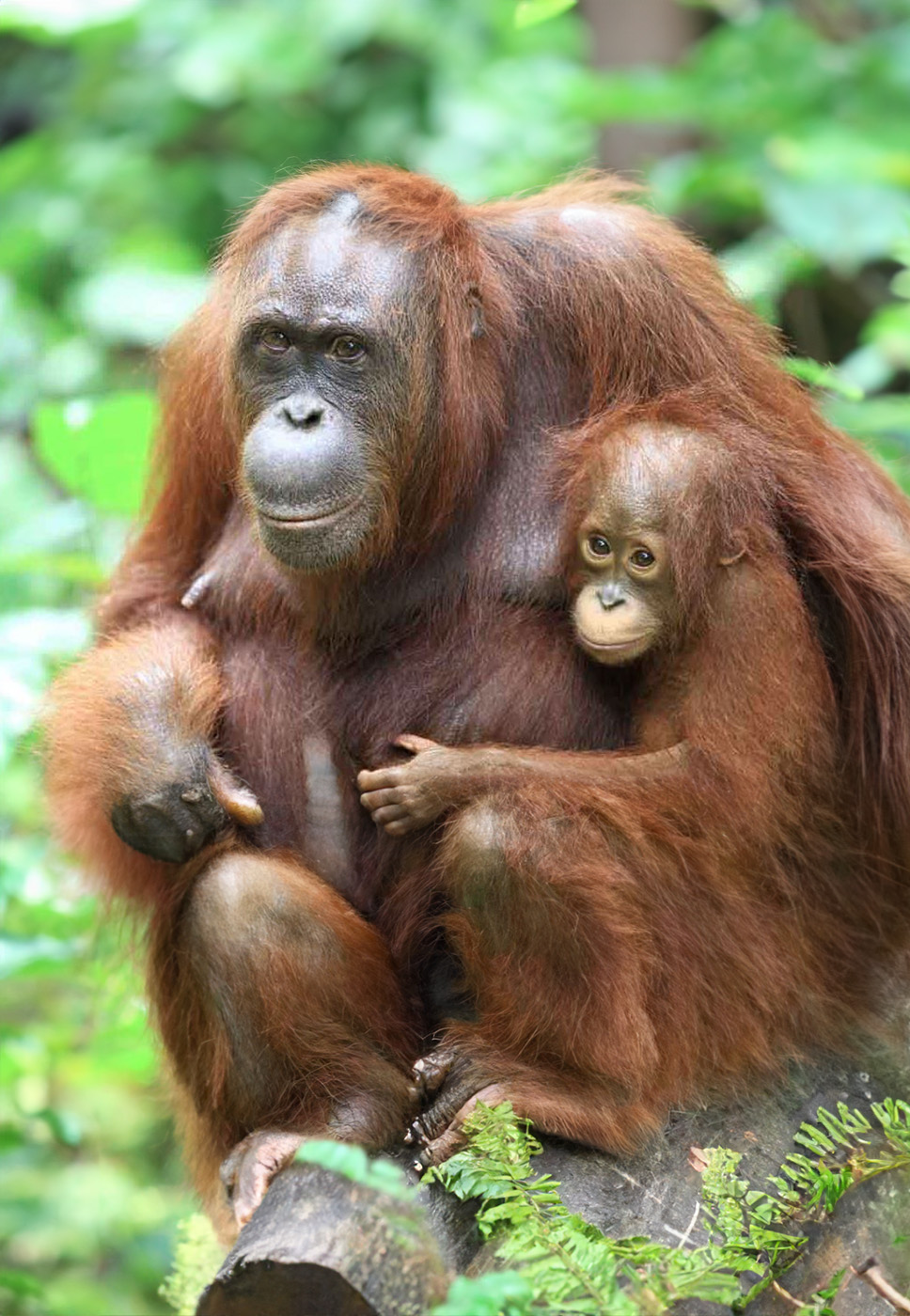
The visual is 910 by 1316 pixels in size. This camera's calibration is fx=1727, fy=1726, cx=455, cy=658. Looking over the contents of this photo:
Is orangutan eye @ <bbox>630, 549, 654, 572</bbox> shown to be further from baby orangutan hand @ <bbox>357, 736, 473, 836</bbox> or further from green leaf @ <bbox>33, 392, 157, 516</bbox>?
green leaf @ <bbox>33, 392, 157, 516</bbox>

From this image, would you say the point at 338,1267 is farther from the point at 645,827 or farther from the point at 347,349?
the point at 347,349

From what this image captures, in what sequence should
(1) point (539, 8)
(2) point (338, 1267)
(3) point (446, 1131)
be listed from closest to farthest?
(2) point (338, 1267) → (3) point (446, 1131) → (1) point (539, 8)

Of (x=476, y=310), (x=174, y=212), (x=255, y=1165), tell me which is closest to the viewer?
(x=255, y=1165)

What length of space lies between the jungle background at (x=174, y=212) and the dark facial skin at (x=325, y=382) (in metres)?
0.90

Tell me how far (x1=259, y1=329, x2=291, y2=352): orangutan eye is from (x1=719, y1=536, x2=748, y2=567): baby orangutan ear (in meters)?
0.89

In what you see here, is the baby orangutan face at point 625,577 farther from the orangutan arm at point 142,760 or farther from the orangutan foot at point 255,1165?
the orangutan foot at point 255,1165

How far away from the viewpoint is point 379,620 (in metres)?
3.42

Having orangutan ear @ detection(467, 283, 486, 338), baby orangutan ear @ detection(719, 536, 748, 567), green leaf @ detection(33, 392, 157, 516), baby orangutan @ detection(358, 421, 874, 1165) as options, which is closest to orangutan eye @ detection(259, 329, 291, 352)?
orangutan ear @ detection(467, 283, 486, 338)

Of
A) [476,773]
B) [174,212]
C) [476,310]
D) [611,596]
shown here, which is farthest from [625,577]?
[174,212]

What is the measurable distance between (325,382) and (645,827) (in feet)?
3.30

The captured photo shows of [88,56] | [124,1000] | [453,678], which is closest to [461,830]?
[453,678]

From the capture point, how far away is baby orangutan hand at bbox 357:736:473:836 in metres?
3.12

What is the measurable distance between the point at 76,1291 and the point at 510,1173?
7.73ft

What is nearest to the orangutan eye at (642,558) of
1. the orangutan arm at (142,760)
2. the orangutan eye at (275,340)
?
the orangutan eye at (275,340)
